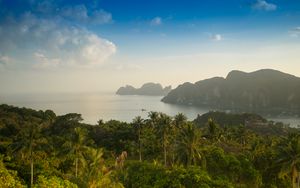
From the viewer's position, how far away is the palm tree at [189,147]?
52.8 meters

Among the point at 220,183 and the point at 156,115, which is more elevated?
the point at 156,115

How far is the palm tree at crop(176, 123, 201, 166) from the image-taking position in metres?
52.8

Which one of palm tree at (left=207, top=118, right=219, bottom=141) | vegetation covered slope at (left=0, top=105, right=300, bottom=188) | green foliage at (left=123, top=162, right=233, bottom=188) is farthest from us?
palm tree at (left=207, top=118, right=219, bottom=141)

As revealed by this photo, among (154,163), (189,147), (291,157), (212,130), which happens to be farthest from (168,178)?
(212,130)

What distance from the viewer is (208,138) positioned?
8188 centimetres

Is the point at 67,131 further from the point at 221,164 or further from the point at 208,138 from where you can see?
the point at 221,164

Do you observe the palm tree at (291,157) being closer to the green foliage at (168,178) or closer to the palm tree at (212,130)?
the green foliage at (168,178)

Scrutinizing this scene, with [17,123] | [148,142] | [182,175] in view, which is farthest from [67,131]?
[182,175]

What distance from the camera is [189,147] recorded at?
5284cm

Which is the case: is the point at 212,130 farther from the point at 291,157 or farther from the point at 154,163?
the point at 291,157

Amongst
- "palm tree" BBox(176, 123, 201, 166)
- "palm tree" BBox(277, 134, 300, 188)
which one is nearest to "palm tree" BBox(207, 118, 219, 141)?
"palm tree" BBox(176, 123, 201, 166)

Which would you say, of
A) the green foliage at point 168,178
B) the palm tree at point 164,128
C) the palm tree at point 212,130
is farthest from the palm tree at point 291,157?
the palm tree at point 212,130

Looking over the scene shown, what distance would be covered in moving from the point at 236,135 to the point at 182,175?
58.5 meters

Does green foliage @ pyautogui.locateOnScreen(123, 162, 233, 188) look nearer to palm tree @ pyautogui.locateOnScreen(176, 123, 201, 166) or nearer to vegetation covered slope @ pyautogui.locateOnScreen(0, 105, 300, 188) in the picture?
vegetation covered slope @ pyautogui.locateOnScreen(0, 105, 300, 188)
